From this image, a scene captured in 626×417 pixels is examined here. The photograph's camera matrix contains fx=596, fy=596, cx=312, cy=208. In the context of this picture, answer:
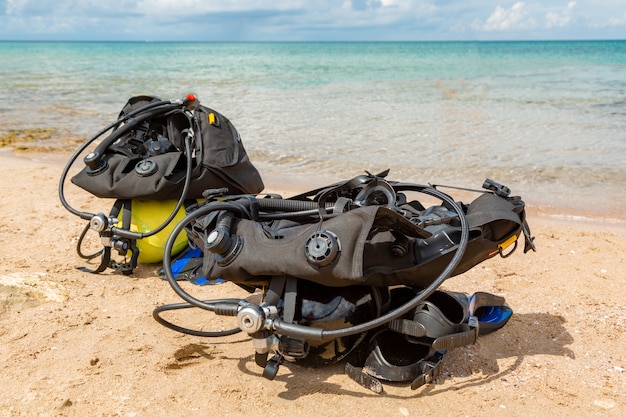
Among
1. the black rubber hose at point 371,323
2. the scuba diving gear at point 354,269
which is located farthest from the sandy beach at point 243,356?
the black rubber hose at point 371,323

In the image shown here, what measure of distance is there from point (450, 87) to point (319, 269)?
1573 cm

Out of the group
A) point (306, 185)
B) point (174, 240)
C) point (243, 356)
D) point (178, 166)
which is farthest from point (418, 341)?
point (306, 185)

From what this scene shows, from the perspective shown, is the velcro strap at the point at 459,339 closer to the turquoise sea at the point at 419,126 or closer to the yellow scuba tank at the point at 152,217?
the yellow scuba tank at the point at 152,217

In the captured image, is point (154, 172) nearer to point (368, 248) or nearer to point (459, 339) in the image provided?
point (368, 248)

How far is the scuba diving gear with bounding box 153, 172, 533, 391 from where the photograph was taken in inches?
83.9

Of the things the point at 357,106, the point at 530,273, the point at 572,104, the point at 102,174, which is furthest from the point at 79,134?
the point at 572,104

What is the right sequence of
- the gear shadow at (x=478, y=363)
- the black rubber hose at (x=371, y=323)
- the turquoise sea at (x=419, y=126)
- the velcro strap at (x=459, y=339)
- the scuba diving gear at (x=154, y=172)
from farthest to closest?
the turquoise sea at (x=419, y=126) < the scuba diving gear at (x=154, y=172) < the gear shadow at (x=478, y=363) < the velcro strap at (x=459, y=339) < the black rubber hose at (x=371, y=323)

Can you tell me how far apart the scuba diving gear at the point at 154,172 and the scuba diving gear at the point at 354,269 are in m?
1.05

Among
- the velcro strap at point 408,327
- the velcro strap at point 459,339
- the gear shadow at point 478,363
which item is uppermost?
the velcro strap at point 408,327

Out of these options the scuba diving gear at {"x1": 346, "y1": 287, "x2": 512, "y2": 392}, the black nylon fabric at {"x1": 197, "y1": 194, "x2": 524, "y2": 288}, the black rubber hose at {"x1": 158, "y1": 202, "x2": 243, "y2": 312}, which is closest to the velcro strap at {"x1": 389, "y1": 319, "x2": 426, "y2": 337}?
the scuba diving gear at {"x1": 346, "y1": 287, "x2": 512, "y2": 392}

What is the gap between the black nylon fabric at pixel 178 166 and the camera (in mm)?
3510

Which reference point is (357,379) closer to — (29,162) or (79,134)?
(29,162)

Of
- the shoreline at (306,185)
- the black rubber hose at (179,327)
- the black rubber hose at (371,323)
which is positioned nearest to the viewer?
the black rubber hose at (371,323)

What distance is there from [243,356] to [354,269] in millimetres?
912
